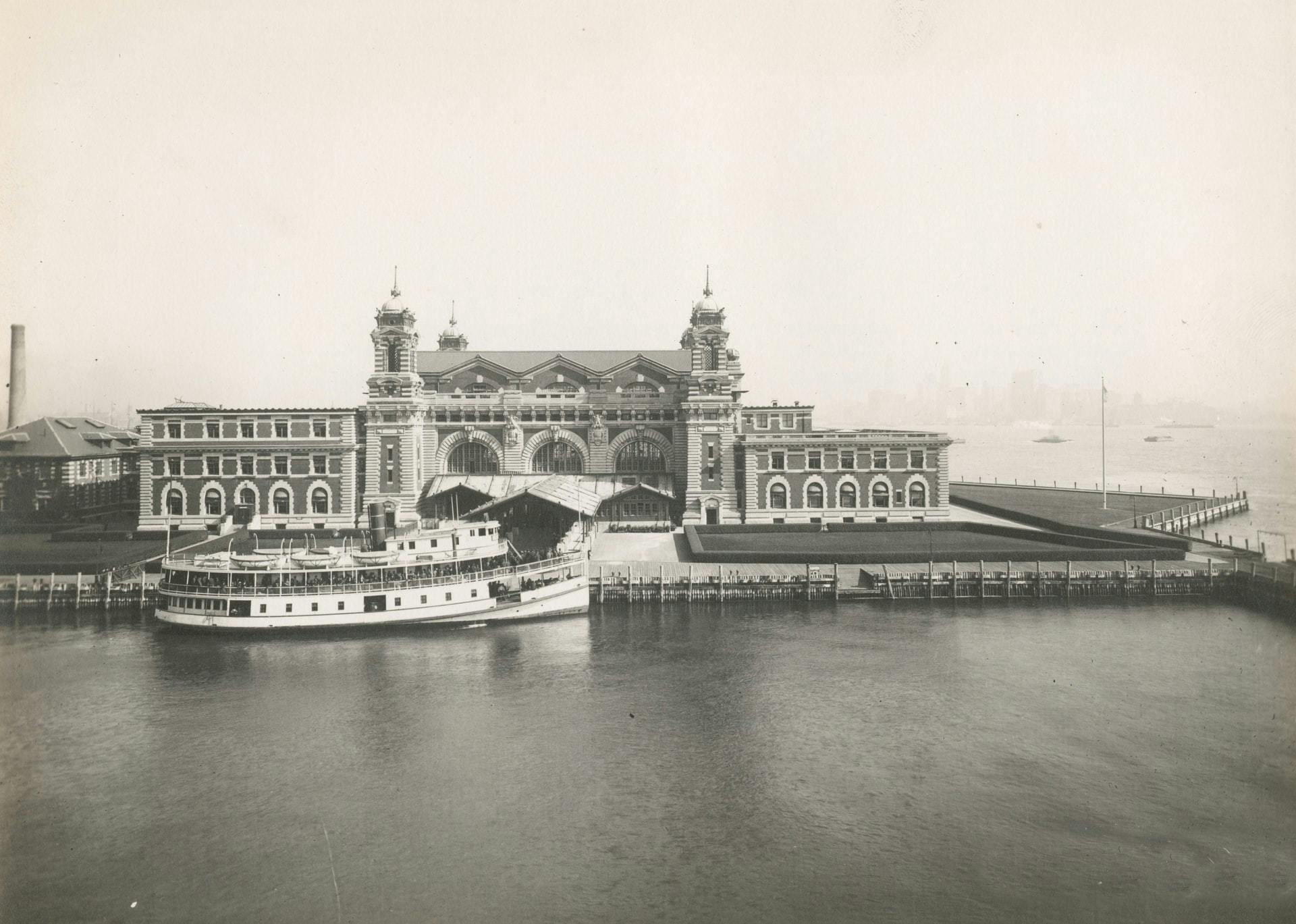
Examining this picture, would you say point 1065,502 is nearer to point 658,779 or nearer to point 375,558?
point 375,558

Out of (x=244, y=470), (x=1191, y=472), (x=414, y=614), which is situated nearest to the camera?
(x=414, y=614)

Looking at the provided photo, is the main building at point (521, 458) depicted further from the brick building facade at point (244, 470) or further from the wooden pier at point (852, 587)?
the wooden pier at point (852, 587)

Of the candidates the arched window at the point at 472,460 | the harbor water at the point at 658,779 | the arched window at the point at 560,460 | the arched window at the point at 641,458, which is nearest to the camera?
the harbor water at the point at 658,779

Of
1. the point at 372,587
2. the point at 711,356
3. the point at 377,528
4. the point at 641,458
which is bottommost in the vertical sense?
the point at 372,587

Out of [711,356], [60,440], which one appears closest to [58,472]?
[60,440]

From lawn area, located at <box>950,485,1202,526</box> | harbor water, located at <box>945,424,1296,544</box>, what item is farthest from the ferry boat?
harbor water, located at <box>945,424,1296,544</box>

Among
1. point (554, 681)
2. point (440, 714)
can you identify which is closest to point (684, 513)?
point (554, 681)

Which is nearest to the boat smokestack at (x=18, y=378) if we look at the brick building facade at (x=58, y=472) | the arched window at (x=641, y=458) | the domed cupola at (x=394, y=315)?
the brick building facade at (x=58, y=472)
